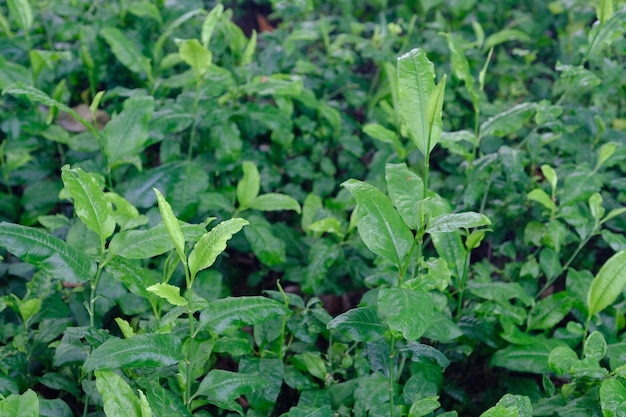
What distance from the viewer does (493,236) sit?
1925 mm

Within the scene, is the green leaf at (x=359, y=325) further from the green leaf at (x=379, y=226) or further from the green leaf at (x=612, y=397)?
the green leaf at (x=612, y=397)

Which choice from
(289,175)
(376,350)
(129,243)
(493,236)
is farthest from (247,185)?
(493,236)

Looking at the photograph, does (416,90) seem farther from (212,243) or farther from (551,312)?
(551,312)

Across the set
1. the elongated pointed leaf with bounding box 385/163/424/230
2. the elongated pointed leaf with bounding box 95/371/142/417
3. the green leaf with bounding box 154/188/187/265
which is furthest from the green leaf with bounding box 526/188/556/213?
the elongated pointed leaf with bounding box 95/371/142/417

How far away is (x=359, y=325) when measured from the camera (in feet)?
4.00

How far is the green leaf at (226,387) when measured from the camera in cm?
124

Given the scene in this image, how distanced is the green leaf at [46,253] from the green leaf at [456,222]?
2.32ft

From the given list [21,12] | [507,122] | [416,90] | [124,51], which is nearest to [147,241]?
[416,90]

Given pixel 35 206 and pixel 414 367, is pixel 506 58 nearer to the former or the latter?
pixel 414 367

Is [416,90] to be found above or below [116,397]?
above

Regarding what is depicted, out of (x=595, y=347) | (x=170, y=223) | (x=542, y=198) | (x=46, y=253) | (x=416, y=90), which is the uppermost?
(x=416, y=90)

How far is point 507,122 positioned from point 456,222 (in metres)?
0.78

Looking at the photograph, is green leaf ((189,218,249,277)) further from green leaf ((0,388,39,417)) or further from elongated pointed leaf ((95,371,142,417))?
green leaf ((0,388,39,417))

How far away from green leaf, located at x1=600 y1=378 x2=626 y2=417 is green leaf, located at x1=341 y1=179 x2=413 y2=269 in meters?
0.47
